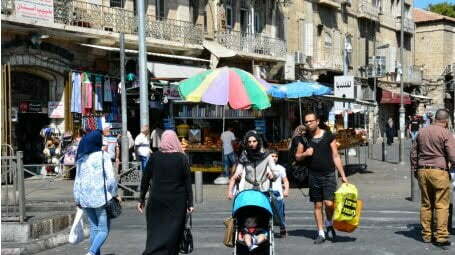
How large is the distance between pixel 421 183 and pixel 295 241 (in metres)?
1.97

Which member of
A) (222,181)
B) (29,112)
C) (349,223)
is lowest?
(222,181)

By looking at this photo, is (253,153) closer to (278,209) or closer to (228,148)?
(278,209)

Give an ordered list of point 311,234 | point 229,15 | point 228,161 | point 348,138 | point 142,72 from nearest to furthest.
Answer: point 311,234 < point 142,72 < point 228,161 < point 348,138 < point 229,15

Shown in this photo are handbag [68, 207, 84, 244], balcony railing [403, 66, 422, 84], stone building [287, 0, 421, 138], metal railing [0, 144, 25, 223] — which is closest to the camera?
handbag [68, 207, 84, 244]

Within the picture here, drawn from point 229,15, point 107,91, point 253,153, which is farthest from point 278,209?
point 229,15

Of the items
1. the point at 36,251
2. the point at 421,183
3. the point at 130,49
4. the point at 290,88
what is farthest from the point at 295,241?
the point at 130,49

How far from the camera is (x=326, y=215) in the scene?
9.23 meters

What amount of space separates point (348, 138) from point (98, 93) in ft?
27.9

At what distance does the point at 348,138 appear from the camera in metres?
21.5

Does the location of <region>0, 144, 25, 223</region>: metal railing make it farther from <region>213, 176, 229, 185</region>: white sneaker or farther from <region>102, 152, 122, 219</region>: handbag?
<region>213, 176, 229, 185</region>: white sneaker

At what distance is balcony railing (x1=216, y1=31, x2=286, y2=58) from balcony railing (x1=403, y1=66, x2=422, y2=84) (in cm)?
1896

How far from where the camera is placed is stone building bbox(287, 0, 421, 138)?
1382 inches

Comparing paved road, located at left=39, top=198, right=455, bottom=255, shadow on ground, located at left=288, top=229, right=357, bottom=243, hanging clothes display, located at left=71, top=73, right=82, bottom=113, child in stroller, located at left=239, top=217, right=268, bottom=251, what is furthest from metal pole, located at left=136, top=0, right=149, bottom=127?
child in stroller, located at left=239, top=217, right=268, bottom=251

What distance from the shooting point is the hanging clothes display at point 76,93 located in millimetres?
20922
